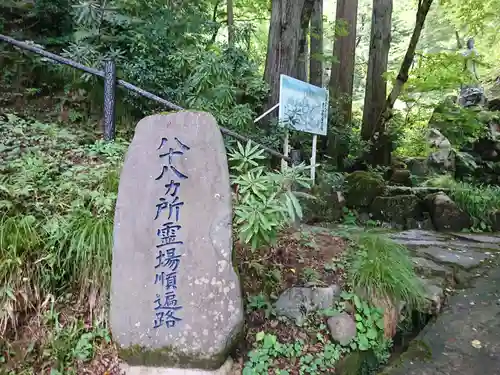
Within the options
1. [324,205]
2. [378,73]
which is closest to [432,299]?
[324,205]

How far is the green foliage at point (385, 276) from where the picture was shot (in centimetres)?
313

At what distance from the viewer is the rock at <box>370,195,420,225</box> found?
684 cm

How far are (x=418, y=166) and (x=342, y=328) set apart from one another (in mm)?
7395

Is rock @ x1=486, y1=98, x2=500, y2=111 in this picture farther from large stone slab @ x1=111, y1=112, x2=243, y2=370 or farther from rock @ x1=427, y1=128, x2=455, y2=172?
large stone slab @ x1=111, y1=112, x2=243, y2=370

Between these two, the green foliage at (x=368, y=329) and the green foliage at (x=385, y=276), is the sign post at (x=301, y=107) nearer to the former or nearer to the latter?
the green foliage at (x=385, y=276)

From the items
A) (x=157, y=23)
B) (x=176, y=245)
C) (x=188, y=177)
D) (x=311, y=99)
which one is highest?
(x=157, y=23)

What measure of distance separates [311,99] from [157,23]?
8.58 feet

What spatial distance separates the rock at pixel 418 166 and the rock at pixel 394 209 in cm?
262

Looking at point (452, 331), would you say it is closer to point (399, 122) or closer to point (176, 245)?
point (176, 245)

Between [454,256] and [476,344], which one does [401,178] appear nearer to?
[454,256]

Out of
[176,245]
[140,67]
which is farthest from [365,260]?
[140,67]

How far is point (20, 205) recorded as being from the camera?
293 cm

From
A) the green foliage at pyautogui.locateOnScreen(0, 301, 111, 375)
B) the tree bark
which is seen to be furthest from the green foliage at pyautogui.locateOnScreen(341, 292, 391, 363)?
the tree bark

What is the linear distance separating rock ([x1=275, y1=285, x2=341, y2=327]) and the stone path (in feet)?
2.08
